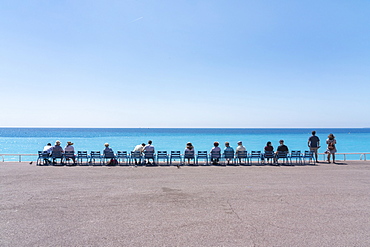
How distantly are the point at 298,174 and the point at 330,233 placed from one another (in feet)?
20.1

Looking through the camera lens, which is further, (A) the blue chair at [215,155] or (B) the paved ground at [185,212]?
(A) the blue chair at [215,155]

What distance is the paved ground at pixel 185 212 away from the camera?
14.2 ft

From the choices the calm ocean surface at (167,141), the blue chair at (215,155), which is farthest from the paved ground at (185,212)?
the calm ocean surface at (167,141)

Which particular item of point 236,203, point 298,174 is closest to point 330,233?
point 236,203

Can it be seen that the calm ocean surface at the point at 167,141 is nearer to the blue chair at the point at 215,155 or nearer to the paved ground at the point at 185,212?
the blue chair at the point at 215,155

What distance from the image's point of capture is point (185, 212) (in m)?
5.59

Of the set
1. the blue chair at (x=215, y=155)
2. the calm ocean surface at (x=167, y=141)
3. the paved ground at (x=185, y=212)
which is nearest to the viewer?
the paved ground at (x=185, y=212)

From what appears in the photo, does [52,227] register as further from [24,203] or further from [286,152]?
[286,152]

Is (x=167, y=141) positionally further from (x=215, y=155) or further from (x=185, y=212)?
(x=185, y=212)

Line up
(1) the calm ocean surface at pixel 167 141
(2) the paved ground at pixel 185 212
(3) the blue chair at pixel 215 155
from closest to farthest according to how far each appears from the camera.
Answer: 1. (2) the paved ground at pixel 185 212
2. (3) the blue chair at pixel 215 155
3. (1) the calm ocean surface at pixel 167 141

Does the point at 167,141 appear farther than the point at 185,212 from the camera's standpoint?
Yes

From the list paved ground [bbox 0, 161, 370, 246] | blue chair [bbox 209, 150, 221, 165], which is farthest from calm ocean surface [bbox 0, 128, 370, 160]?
paved ground [bbox 0, 161, 370, 246]

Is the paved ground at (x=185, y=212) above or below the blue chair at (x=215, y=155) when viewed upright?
below

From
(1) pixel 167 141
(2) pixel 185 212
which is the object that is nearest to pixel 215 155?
(2) pixel 185 212
